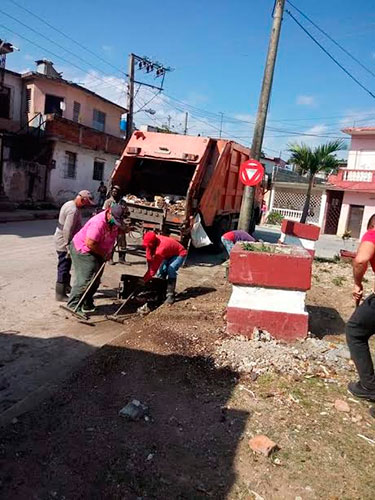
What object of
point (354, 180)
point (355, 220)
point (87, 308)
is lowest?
point (87, 308)

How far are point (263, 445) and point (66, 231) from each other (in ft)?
12.8

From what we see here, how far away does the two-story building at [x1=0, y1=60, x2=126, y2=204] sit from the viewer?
19.1 meters

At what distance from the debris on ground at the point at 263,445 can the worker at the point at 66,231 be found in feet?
12.2

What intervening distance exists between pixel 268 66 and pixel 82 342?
278 inches

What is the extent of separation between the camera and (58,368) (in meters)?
3.79

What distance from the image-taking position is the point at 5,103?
19.7m

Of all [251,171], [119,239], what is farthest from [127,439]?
[251,171]

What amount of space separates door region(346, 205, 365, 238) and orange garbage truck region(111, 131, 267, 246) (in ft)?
50.6

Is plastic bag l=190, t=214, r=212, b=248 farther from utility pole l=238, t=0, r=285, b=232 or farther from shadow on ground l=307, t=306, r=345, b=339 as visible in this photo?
shadow on ground l=307, t=306, r=345, b=339

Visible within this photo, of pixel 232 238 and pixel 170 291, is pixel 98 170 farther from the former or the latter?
pixel 170 291

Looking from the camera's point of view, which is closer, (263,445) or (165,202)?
(263,445)

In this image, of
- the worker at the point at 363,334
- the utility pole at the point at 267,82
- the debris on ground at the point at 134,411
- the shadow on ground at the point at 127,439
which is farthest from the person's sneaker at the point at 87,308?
the utility pole at the point at 267,82

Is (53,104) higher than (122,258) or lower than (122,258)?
higher

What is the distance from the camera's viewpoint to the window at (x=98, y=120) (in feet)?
78.2
